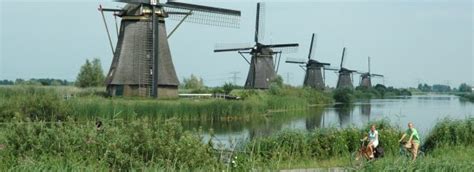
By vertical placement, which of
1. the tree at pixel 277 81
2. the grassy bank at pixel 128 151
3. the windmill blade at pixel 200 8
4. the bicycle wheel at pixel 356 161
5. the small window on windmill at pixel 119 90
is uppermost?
the windmill blade at pixel 200 8

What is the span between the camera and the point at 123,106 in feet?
87.8

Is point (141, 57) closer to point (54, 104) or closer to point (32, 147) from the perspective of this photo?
point (54, 104)

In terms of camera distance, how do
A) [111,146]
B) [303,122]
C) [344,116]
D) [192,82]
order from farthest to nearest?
[192,82]
[344,116]
[303,122]
[111,146]

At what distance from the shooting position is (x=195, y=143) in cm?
908

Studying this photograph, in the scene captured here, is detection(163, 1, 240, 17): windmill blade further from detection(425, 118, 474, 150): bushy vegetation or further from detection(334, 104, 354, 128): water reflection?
detection(425, 118, 474, 150): bushy vegetation

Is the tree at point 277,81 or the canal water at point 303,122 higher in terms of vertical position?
the tree at point 277,81

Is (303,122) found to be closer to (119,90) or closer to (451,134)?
(119,90)

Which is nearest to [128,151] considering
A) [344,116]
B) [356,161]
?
[356,161]

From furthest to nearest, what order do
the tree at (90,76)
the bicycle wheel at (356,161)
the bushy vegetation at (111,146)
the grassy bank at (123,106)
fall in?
the tree at (90,76) < the grassy bank at (123,106) < the bushy vegetation at (111,146) < the bicycle wheel at (356,161)

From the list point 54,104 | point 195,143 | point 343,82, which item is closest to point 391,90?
point 343,82

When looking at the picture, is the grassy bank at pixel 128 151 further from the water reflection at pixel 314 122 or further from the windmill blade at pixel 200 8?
the windmill blade at pixel 200 8

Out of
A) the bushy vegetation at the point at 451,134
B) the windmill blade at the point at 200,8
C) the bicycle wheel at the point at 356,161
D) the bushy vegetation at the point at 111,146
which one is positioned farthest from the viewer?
the windmill blade at the point at 200,8

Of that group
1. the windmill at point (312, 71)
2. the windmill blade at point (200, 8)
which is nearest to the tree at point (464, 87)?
the windmill at point (312, 71)

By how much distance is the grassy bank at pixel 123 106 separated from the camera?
70.7 feet
